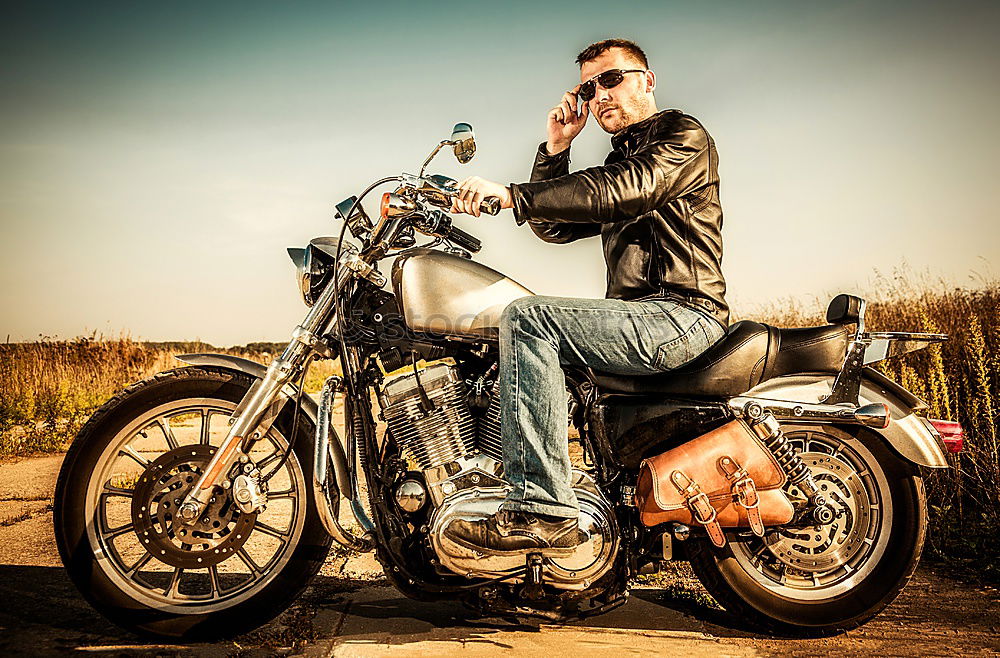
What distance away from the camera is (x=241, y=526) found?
3078mm

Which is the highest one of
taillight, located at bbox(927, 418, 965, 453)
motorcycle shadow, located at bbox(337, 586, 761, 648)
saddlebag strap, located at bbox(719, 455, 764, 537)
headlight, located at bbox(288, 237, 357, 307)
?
headlight, located at bbox(288, 237, 357, 307)

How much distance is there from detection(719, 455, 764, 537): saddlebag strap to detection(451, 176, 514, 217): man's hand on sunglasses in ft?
4.32

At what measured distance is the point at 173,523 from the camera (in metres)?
3.01

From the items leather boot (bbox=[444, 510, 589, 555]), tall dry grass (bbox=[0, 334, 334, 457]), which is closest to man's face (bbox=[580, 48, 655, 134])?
leather boot (bbox=[444, 510, 589, 555])

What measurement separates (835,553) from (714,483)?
0.76 m

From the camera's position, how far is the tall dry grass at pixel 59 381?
27.0 ft

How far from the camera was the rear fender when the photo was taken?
306 cm

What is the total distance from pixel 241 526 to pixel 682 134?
2403mm

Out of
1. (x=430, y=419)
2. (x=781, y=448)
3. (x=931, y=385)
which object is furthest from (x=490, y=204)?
(x=931, y=385)

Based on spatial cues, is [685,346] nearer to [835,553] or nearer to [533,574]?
[533,574]

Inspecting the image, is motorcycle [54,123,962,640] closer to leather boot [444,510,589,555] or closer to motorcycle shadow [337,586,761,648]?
leather boot [444,510,589,555]

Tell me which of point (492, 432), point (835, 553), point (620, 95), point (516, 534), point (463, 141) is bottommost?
point (835, 553)

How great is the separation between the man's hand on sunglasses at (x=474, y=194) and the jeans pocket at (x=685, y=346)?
84cm

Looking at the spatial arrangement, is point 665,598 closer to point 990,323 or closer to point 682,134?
point 682,134
